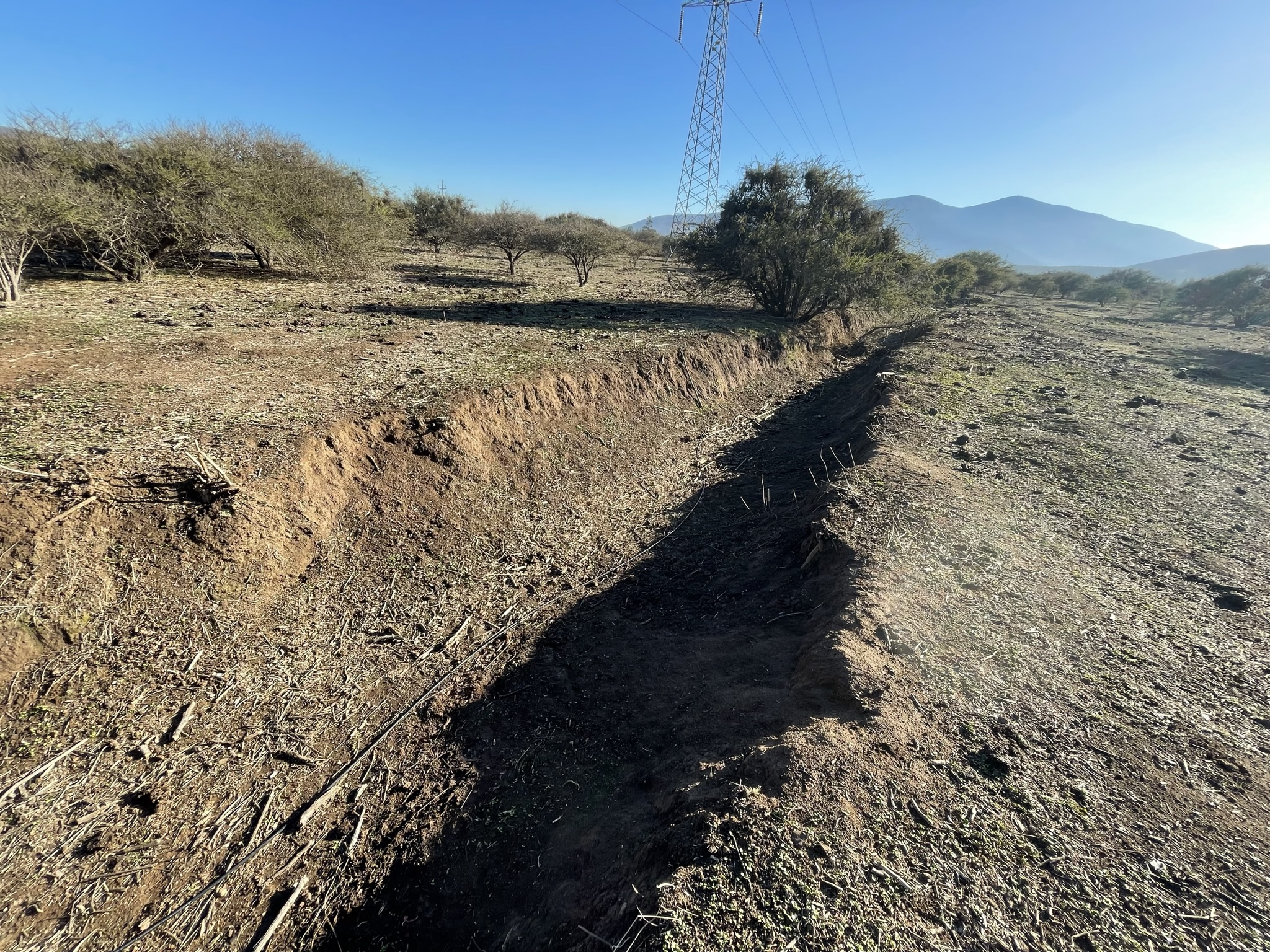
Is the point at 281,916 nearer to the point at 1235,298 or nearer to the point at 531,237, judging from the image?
the point at 531,237

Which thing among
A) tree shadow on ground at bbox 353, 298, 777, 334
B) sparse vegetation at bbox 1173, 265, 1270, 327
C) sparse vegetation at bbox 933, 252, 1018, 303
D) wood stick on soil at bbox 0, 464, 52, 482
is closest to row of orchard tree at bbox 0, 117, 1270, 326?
tree shadow on ground at bbox 353, 298, 777, 334

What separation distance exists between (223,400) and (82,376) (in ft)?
7.13

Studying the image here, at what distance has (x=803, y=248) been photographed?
691 inches

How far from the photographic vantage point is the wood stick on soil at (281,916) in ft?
11.7

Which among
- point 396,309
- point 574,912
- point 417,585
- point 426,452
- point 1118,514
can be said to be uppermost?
point 396,309

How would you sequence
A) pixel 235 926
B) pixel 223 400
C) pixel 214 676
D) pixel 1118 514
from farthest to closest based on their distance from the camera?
pixel 1118 514, pixel 223 400, pixel 214 676, pixel 235 926

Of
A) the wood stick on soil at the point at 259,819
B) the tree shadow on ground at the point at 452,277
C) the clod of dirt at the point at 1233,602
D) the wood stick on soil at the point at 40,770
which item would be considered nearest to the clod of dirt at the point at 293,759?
the wood stick on soil at the point at 259,819

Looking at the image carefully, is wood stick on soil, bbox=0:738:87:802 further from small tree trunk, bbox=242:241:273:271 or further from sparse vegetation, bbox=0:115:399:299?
small tree trunk, bbox=242:241:273:271

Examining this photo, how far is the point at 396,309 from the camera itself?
13969mm

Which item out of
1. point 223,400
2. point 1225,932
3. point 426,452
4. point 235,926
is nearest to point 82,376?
point 223,400

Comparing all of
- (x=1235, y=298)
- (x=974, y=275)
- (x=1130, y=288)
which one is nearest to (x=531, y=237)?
(x=974, y=275)

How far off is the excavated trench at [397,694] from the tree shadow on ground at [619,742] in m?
0.03

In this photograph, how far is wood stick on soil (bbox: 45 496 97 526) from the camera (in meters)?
4.98

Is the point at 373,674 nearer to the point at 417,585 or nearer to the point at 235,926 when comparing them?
the point at 417,585
